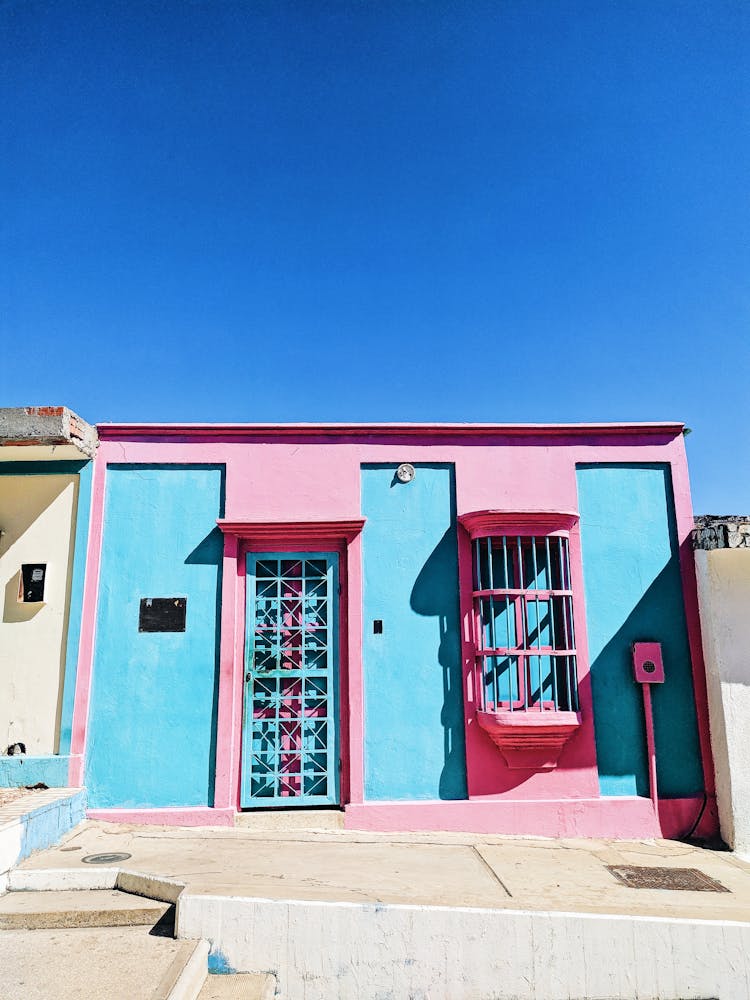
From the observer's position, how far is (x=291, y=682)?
6.47 metres

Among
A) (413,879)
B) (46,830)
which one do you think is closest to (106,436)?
(46,830)

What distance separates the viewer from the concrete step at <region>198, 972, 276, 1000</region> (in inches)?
153

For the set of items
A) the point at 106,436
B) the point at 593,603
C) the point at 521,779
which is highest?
the point at 106,436

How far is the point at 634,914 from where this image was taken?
14.2 feet

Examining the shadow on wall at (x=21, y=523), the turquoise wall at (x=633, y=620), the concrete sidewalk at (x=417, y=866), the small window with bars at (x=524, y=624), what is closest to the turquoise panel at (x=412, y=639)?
the small window with bars at (x=524, y=624)

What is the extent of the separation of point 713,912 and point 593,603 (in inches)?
109

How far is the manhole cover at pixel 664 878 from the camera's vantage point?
502cm

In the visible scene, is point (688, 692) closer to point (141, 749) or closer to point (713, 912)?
point (713, 912)

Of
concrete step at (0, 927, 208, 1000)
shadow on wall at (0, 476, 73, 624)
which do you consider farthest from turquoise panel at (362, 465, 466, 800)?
shadow on wall at (0, 476, 73, 624)

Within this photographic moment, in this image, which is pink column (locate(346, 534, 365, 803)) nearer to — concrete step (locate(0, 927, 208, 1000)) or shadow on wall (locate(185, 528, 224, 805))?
shadow on wall (locate(185, 528, 224, 805))

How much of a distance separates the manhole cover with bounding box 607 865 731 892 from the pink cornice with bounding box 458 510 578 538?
2812 millimetres

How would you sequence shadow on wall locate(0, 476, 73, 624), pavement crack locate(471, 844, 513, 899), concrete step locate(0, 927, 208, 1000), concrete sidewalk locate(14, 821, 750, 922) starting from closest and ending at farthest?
concrete step locate(0, 927, 208, 1000), concrete sidewalk locate(14, 821, 750, 922), pavement crack locate(471, 844, 513, 899), shadow on wall locate(0, 476, 73, 624)

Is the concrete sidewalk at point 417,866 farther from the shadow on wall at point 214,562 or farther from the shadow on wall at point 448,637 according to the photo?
the shadow on wall at point 214,562

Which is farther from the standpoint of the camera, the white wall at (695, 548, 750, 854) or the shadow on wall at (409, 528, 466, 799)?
the shadow on wall at (409, 528, 466, 799)
